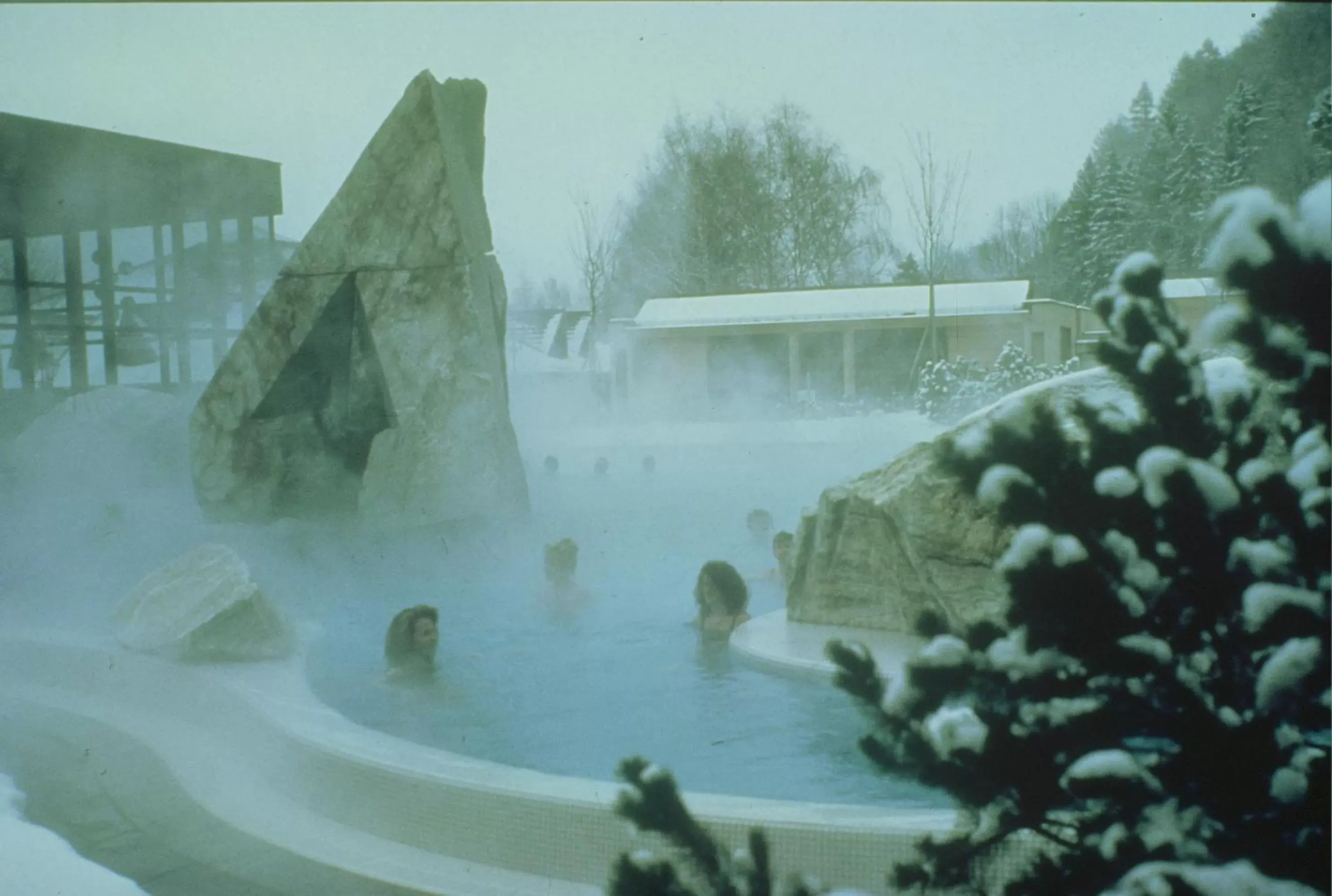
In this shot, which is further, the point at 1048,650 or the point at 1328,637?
the point at 1048,650

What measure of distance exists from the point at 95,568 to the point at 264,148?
2662 millimetres

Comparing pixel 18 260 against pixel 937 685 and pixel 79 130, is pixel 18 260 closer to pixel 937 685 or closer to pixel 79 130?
pixel 79 130

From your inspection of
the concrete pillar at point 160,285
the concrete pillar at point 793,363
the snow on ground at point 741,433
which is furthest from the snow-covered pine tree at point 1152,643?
the concrete pillar at point 160,285

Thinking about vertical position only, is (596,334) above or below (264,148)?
below

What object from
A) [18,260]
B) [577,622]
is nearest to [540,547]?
[577,622]

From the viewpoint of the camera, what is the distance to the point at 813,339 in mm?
5965

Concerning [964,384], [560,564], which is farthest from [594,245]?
[964,384]

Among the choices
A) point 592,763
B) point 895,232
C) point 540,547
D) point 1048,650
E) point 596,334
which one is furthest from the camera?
point 540,547

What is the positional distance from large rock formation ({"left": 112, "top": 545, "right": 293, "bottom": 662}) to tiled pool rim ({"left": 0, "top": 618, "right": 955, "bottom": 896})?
0.25m

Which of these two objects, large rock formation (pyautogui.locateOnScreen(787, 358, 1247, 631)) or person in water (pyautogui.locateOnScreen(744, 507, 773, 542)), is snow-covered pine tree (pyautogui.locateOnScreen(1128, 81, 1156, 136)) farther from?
person in water (pyautogui.locateOnScreen(744, 507, 773, 542))

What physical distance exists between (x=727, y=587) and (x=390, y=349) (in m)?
3.06

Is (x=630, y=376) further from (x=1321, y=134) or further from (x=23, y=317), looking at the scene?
(x=1321, y=134)

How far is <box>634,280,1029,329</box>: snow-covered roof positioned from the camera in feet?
17.3

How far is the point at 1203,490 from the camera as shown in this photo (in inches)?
43.9
